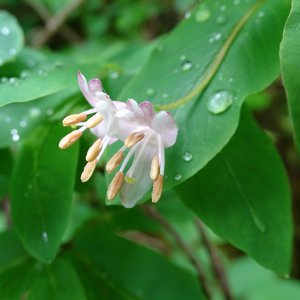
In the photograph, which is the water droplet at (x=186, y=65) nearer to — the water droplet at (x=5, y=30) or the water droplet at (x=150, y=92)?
the water droplet at (x=150, y=92)

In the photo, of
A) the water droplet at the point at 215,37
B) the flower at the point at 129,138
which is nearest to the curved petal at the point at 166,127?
the flower at the point at 129,138


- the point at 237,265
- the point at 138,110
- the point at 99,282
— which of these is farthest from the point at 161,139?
the point at 237,265

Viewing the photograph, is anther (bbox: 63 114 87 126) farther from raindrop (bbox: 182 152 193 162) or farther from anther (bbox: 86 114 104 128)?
raindrop (bbox: 182 152 193 162)

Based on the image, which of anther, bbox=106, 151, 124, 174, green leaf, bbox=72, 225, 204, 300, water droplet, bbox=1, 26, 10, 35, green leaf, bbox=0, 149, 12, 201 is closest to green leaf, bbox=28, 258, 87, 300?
green leaf, bbox=72, 225, 204, 300

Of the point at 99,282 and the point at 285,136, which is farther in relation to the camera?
the point at 285,136

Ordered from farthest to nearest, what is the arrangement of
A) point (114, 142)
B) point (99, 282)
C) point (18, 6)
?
point (18, 6), point (99, 282), point (114, 142)

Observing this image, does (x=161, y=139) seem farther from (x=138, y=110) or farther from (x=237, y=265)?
(x=237, y=265)

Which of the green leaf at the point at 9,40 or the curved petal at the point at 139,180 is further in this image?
the green leaf at the point at 9,40
